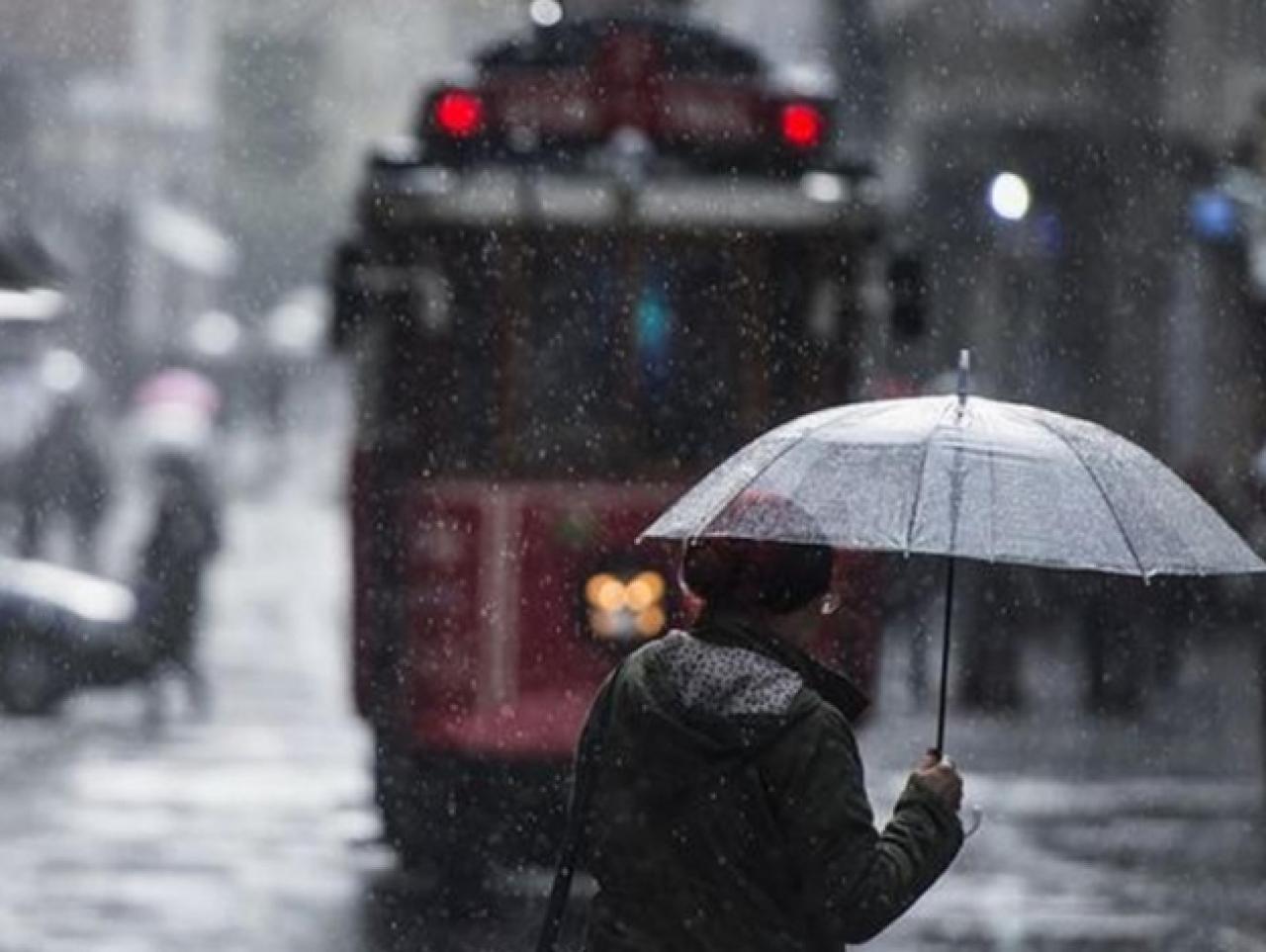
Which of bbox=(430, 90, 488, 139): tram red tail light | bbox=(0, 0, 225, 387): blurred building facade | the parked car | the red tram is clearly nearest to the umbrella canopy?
the red tram

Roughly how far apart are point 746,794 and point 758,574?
321 mm

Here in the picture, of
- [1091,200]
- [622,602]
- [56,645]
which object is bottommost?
[56,645]

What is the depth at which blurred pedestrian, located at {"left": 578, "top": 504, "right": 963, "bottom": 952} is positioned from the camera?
589 cm

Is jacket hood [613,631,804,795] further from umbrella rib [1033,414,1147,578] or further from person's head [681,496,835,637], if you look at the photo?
umbrella rib [1033,414,1147,578]

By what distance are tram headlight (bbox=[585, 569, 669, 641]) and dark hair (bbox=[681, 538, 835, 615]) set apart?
9914 mm

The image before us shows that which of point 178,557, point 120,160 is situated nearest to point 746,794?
point 178,557

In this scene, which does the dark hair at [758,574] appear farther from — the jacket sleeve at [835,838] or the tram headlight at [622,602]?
the tram headlight at [622,602]

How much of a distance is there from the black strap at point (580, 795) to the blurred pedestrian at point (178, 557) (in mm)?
18977

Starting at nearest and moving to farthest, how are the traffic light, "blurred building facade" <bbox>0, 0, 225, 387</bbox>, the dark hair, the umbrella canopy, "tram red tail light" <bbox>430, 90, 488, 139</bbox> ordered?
the dark hair → the umbrella canopy → the traffic light → "tram red tail light" <bbox>430, 90, 488, 139</bbox> → "blurred building facade" <bbox>0, 0, 225, 387</bbox>

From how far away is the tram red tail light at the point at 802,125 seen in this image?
53.0ft

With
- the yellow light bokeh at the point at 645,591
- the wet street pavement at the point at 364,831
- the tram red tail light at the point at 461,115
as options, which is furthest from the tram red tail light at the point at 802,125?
the wet street pavement at the point at 364,831

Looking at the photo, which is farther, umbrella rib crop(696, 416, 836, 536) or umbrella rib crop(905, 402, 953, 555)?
umbrella rib crop(905, 402, 953, 555)

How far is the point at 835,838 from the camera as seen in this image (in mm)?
5867

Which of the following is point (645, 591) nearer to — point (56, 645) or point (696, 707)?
point (56, 645)
